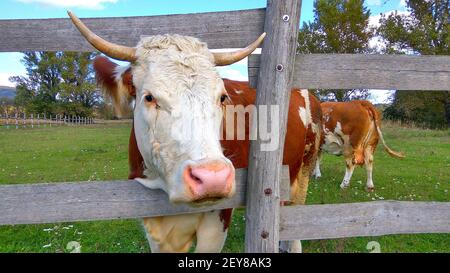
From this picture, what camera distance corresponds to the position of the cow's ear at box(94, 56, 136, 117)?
9.07 feet

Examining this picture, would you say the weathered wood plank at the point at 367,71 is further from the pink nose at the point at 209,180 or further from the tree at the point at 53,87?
the tree at the point at 53,87

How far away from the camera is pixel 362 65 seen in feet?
8.65

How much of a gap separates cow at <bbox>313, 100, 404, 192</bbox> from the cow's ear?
24.7ft

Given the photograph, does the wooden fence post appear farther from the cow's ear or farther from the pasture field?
the pasture field

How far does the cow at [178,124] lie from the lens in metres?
2.04

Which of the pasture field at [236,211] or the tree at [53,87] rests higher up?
the tree at [53,87]

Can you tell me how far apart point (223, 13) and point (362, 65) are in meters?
1.01

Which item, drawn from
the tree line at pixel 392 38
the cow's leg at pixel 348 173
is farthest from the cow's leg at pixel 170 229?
the tree line at pixel 392 38

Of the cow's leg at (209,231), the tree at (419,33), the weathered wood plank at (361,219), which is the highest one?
the tree at (419,33)

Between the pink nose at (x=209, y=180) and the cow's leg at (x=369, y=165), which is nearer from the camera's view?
the pink nose at (x=209, y=180)

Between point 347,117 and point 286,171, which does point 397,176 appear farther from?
point 286,171

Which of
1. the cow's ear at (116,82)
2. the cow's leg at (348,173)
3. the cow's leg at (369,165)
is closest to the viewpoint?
the cow's ear at (116,82)

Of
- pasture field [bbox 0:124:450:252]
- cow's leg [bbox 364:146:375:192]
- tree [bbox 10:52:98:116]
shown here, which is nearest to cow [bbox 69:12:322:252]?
pasture field [bbox 0:124:450:252]

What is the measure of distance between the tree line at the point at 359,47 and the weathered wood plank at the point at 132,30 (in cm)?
1168
